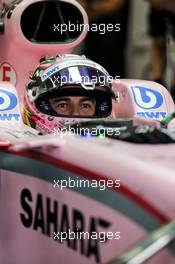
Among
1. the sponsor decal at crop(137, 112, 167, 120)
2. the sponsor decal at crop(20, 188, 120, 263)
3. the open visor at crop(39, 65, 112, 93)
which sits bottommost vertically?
the sponsor decal at crop(20, 188, 120, 263)

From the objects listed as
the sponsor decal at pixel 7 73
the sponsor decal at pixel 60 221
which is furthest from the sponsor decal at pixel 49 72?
the sponsor decal at pixel 7 73

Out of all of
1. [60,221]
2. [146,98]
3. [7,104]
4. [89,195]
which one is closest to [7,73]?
[146,98]

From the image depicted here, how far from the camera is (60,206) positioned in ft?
7.02

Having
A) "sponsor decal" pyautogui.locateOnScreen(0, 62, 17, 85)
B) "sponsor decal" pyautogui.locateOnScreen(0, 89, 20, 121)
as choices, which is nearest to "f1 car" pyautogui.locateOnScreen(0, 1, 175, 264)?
"sponsor decal" pyautogui.locateOnScreen(0, 89, 20, 121)

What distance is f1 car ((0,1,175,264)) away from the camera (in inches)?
71.9

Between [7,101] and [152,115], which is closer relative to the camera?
[7,101]

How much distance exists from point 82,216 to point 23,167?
13.7 inches

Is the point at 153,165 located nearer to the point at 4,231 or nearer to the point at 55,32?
the point at 4,231

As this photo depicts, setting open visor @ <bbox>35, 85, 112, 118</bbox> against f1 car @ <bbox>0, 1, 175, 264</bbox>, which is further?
open visor @ <bbox>35, 85, 112, 118</bbox>

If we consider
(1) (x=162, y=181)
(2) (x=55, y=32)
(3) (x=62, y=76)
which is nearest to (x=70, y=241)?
(1) (x=162, y=181)

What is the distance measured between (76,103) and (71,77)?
0.12 metres

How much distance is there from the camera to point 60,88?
9.38 ft

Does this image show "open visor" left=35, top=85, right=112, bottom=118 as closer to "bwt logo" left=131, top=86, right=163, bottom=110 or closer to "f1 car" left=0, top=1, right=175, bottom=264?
"f1 car" left=0, top=1, right=175, bottom=264

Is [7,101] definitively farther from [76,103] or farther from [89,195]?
[89,195]
